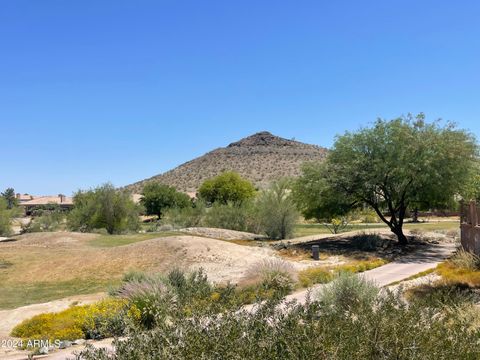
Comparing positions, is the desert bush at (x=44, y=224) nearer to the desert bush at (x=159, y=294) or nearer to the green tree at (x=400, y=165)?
the green tree at (x=400, y=165)

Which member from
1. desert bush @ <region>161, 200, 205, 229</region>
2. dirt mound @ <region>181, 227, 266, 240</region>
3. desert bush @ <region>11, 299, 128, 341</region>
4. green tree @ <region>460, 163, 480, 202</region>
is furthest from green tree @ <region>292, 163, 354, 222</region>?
desert bush @ <region>161, 200, 205, 229</region>

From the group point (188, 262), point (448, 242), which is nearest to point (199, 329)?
point (188, 262)

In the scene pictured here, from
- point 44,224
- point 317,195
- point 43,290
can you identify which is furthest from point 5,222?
point 317,195

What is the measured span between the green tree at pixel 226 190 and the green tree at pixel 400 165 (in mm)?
47428

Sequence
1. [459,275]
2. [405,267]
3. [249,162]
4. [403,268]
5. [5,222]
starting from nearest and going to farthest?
[459,275]
[403,268]
[405,267]
[5,222]
[249,162]

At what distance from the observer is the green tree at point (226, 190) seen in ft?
249

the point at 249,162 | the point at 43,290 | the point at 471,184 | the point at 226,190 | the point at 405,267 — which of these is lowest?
the point at 43,290

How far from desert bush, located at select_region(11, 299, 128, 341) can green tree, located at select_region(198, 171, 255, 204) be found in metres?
63.3

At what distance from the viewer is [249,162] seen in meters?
128

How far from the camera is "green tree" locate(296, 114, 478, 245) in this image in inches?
983

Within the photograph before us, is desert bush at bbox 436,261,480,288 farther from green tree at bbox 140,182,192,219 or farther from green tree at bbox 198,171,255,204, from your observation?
green tree at bbox 140,182,192,219

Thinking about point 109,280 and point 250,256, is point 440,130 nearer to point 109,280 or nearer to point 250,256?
point 250,256

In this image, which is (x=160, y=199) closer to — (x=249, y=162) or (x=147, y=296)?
(x=249, y=162)

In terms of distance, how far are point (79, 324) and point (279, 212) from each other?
2550 centimetres
